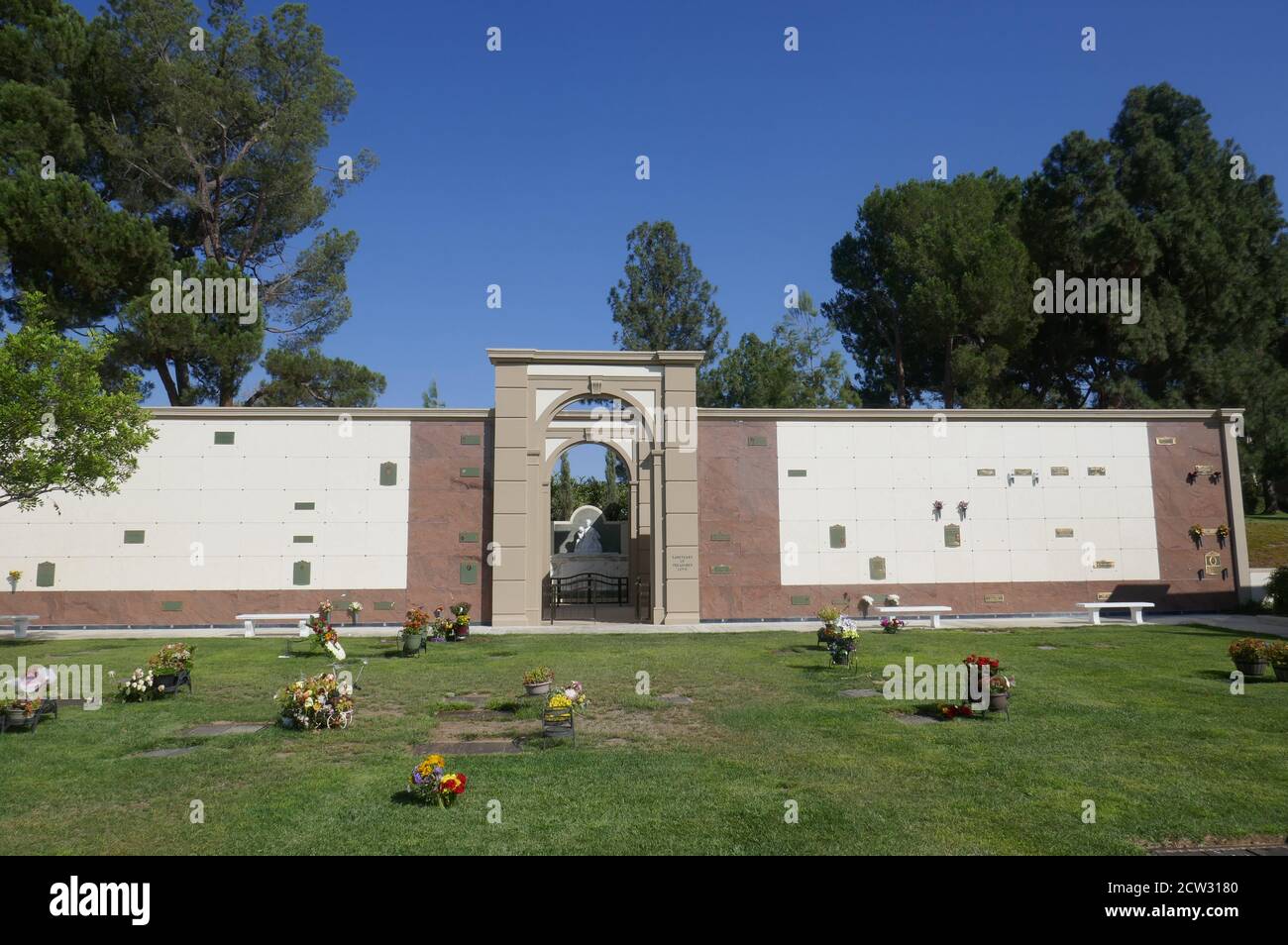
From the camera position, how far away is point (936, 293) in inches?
1304

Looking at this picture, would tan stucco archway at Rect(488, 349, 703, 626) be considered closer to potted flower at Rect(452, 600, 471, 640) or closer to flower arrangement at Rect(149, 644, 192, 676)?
potted flower at Rect(452, 600, 471, 640)

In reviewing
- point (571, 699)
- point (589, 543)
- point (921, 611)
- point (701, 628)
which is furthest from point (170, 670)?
point (589, 543)

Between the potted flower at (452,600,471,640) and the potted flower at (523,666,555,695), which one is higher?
the potted flower at (452,600,471,640)

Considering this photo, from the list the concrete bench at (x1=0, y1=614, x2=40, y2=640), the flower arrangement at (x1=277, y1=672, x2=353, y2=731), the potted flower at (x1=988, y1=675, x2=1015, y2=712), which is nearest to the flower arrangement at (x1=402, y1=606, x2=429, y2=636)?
the flower arrangement at (x1=277, y1=672, x2=353, y2=731)

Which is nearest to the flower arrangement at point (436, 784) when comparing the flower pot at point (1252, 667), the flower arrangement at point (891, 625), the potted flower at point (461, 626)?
the potted flower at point (461, 626)

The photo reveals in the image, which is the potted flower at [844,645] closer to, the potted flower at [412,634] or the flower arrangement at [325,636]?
the potted flower at [412,634]

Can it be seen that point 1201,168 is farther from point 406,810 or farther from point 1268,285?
point 406,810

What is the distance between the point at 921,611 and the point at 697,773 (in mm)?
14916

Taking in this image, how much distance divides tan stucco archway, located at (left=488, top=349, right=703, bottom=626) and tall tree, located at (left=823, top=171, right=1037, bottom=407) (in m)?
16.1

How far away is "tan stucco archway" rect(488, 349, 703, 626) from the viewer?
70.1ft

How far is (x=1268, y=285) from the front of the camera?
3350 cm

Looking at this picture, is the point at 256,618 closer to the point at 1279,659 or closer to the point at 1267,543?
the point at 1279,659

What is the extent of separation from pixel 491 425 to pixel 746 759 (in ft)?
50.2
